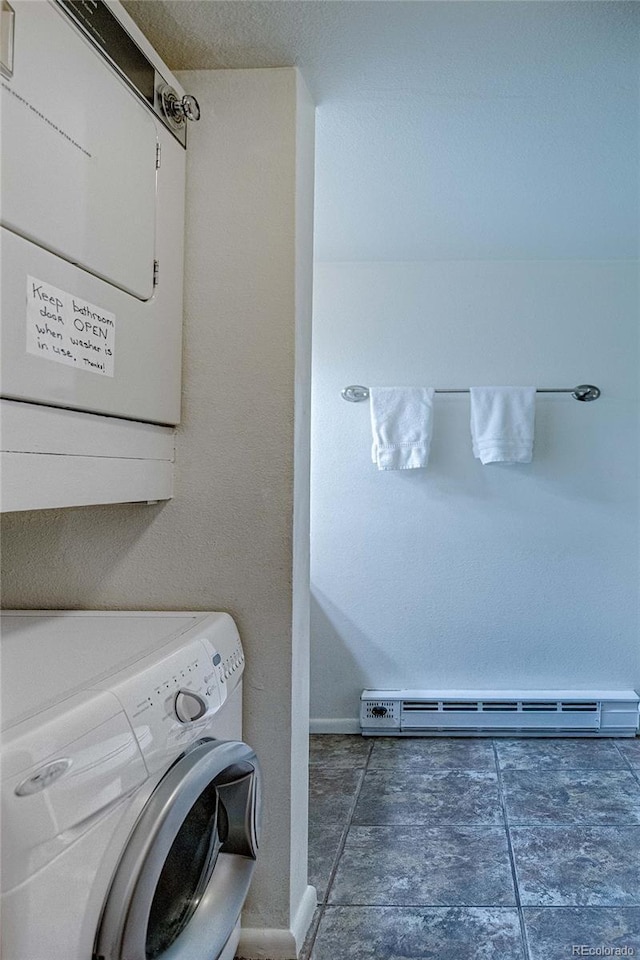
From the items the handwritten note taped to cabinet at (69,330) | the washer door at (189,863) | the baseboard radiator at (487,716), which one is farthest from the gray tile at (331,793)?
the handwritten note taped to cabinet at (69,330)

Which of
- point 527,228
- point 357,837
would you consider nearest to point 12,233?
point 357,837

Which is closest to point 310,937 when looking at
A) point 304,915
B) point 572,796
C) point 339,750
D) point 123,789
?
point 304,915

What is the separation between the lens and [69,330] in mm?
1288

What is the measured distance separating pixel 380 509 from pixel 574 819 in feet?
4.80

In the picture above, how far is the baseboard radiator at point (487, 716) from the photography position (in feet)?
11.0

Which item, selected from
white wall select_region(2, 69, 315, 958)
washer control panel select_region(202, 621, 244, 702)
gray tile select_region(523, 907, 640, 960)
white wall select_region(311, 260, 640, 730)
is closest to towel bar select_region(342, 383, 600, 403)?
white wall select_region(311, 260, 640, 730)

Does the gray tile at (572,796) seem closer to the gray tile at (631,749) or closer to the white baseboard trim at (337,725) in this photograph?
the gray tile at (631,749)

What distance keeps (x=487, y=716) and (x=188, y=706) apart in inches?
91.9

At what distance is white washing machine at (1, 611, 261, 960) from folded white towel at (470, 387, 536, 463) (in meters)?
1.95

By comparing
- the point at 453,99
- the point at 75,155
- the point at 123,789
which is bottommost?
the point at 123,789

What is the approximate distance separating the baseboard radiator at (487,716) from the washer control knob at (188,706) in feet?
7.00

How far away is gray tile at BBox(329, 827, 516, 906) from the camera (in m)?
2.02

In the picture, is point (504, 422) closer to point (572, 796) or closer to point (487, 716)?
point (487, 716)

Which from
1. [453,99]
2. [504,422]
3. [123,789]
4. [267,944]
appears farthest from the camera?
[504,422]
